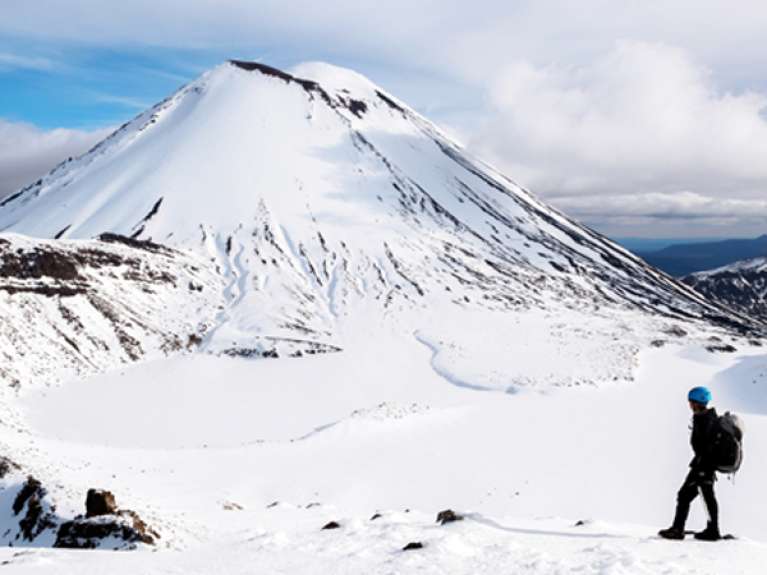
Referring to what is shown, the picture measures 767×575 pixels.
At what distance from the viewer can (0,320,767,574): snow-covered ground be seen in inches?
332

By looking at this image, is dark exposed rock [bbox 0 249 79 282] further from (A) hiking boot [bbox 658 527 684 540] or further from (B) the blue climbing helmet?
(B) the blue climbing helmet

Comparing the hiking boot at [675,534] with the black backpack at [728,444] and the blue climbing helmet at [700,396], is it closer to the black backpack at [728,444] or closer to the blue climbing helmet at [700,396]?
the black backpack at [728,444]

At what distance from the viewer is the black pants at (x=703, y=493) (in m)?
8.66

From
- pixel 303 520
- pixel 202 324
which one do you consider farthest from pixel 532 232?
pixel 303 520

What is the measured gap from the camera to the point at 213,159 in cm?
9131

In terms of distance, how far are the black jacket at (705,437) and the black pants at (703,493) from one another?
0.38 feet

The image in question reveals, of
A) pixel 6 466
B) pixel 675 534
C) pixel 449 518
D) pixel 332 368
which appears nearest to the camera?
pixel 675 534

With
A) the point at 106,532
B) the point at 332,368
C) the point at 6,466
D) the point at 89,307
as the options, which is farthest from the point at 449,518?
the point at 89,307

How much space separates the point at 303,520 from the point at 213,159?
3399 inches

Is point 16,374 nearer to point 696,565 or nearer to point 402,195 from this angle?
point 696,565

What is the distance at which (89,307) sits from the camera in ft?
140

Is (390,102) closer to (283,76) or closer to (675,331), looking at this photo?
(283,76)

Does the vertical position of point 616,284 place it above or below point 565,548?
above

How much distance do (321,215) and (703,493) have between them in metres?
74.0
